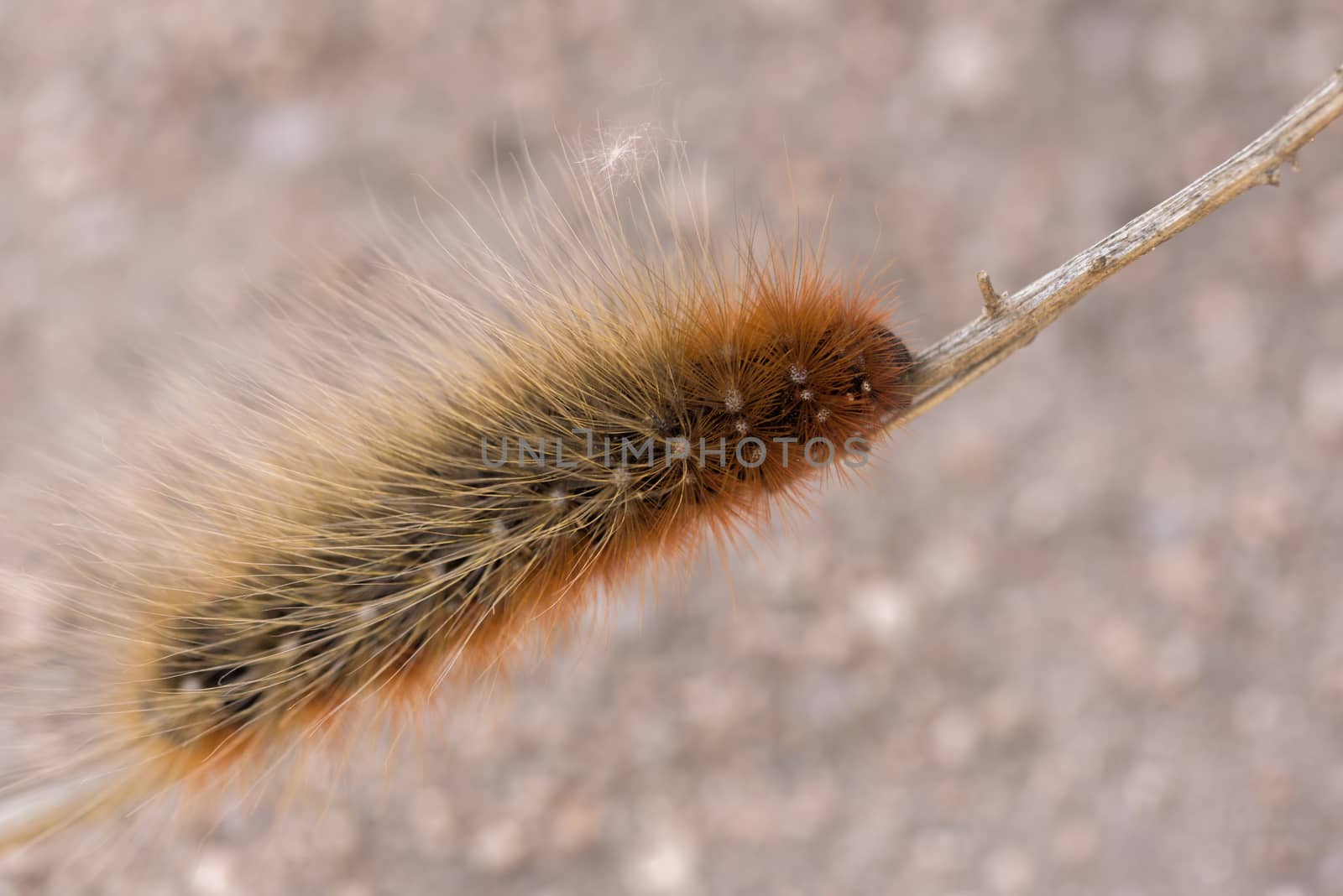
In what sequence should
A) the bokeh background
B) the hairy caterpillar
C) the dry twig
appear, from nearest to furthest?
the dry twig < the hairy caterpillar < the bokeh background

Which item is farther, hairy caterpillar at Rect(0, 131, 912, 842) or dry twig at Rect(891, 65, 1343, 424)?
hairy caterpillar at Rect(0, 131, 912, 842)

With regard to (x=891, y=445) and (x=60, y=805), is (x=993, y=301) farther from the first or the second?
(x=60, y=805)

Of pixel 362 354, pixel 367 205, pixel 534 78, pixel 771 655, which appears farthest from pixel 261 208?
pixel 771 655

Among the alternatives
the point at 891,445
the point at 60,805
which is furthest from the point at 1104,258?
the point at 60,805

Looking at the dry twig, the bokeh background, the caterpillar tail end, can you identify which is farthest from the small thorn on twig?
the caterpillar tail end

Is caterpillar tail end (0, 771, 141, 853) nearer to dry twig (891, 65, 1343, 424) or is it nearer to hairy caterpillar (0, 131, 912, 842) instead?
hairy caterpillar (0, 131, 912, 842)

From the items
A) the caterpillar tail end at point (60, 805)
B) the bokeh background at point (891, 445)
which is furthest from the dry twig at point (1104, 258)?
the caterpillar tail end at point (60, 805)
